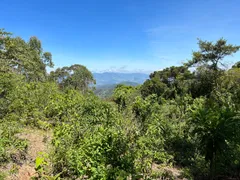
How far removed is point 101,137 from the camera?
122 inches

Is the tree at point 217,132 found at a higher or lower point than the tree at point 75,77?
lower

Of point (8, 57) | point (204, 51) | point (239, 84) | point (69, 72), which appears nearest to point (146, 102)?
point (8, 57)

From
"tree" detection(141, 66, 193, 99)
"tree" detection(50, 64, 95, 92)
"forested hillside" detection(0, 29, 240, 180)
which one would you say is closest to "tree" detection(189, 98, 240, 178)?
"forested hillside" detection(0, 29, 240, 180)

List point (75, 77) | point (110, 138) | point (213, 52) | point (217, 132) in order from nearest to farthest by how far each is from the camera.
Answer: point (110, 138) → point (217, 132) → point (213, 52) → point (75, 77)

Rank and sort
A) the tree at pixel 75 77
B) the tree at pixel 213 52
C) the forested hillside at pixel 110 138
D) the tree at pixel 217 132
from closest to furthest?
1. the forested hillside at pixel 110 138
2. the tree at pixel 217 132
3. the tree at pixel 213 52
4. the tree at pixel 75 77

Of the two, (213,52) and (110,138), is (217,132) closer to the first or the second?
(110,138)

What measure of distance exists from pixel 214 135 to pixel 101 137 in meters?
2.63

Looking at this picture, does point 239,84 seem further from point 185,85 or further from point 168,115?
point 168,115

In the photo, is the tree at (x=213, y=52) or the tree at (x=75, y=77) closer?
the tree at (x=213, y=52)

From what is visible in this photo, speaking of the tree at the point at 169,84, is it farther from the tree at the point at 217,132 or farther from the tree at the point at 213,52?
the tree at the point at 217,132

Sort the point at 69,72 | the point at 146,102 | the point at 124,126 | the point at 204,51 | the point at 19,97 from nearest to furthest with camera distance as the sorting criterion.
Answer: the point at 124,126, the point at 146,102, the point at 19,97, the point at 204,51, the point at 69,72

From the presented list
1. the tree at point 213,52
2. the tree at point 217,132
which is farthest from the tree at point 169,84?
the tree at point 217,132

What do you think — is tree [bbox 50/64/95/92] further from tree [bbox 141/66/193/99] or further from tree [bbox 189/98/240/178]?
tree [bbox 189/98/240/178]

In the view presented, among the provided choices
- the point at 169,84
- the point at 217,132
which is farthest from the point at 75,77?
the point at 217,132
